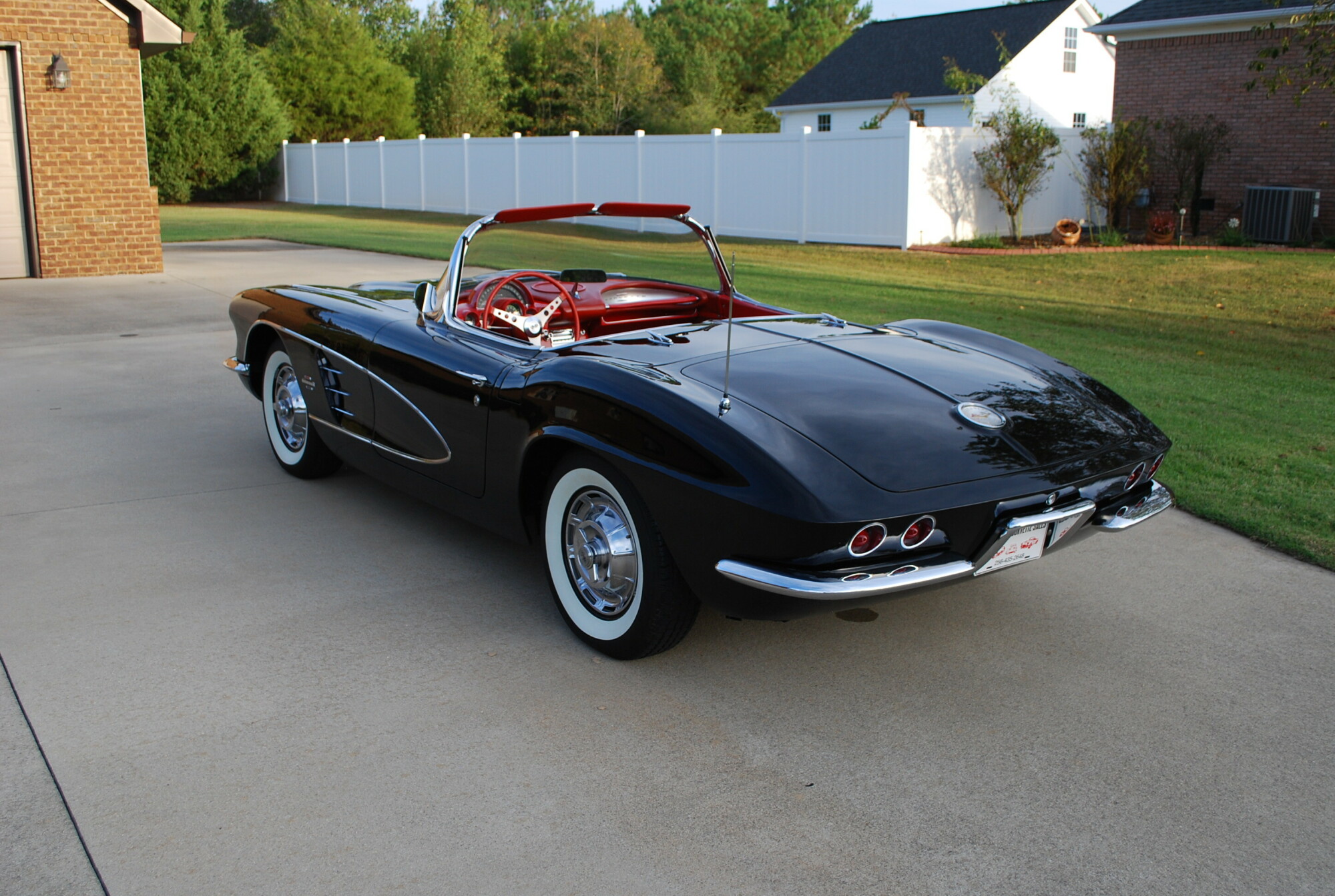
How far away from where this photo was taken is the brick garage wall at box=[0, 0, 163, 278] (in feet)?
46.3

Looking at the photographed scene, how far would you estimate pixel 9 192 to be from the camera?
14.5 metres

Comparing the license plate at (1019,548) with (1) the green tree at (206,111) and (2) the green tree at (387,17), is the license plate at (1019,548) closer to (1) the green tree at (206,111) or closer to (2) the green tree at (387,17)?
(1) the green tree at (206,111)

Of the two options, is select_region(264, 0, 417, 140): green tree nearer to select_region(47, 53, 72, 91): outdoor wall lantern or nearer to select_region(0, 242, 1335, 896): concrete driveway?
select_region(47, 53, 72, 91): outdoor wall lantern

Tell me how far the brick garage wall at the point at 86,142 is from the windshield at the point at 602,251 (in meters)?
12.2

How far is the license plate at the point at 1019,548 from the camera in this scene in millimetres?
3291

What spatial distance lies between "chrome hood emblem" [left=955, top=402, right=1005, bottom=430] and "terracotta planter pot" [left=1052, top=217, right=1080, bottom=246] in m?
16.2

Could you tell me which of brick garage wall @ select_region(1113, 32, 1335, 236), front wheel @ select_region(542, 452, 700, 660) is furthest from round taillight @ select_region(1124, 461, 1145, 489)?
brick garage wall @ select_region(1113, 32, 1335, 236)

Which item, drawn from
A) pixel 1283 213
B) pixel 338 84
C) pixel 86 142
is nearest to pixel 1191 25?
pixel 1283 213

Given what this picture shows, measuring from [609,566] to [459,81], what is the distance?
139 feet

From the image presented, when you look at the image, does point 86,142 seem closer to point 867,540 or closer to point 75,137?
point 75,137

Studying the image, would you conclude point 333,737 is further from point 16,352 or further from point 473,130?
point 473,130

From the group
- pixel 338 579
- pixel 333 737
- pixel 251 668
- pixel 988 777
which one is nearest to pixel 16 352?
pixel 338 579

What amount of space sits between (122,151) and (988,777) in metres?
15.2


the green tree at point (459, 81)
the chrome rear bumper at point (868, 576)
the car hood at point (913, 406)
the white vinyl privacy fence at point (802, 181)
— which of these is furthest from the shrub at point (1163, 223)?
the green tree at point (459, 81)
